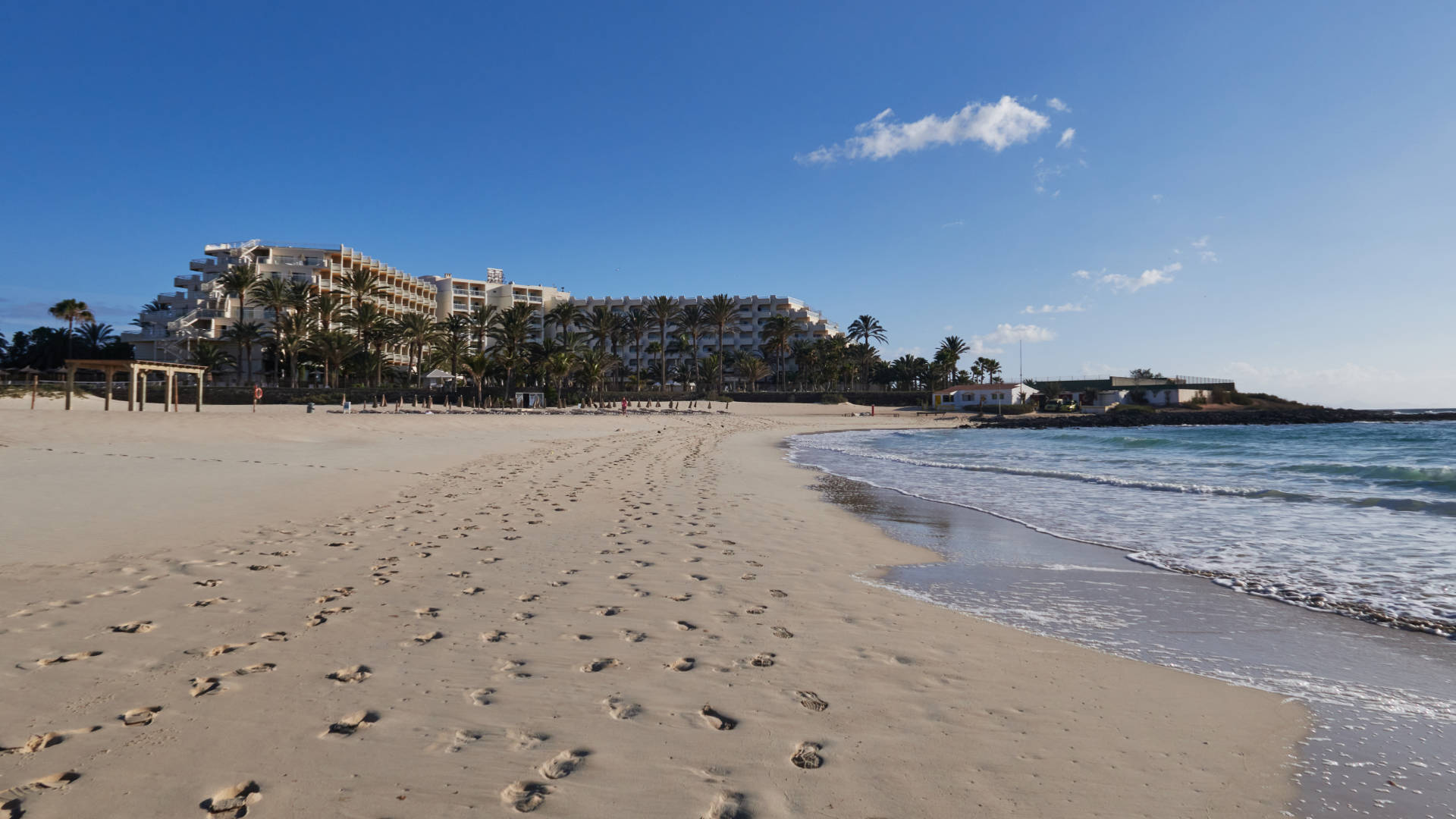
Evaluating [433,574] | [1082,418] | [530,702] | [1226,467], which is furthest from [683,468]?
[1082,418]

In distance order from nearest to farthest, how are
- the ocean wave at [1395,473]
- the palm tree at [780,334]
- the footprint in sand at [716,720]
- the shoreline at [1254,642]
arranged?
the shoreline at [1254,642], the footprint in sand at [716,720], the ocean wave at [1395,473], the palm tree at [780,334]

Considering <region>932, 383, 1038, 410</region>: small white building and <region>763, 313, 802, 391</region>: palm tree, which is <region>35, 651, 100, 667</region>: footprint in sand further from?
<region>763, 313, 802, 391</region>: palm tree

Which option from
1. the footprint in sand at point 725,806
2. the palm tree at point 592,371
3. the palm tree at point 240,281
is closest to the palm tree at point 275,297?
the palm tree at point 240,281

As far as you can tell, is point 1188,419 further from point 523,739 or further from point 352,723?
point 352,723

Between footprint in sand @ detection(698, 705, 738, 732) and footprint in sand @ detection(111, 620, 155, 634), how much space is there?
370cm

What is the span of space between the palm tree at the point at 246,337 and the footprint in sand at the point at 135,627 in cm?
8378

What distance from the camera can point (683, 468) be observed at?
1669 centimetres

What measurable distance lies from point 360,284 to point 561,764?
90.2 metres

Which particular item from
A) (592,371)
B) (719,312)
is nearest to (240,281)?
(592,371)

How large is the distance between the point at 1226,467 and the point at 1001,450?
8977 millimetres

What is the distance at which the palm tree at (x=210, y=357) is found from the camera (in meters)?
74.7

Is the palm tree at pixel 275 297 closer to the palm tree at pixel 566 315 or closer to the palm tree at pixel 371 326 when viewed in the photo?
the palm tree at pixel 371 326

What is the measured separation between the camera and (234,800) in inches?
99.2

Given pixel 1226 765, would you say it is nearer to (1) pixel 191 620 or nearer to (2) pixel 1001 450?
(1) pixel 191 620
